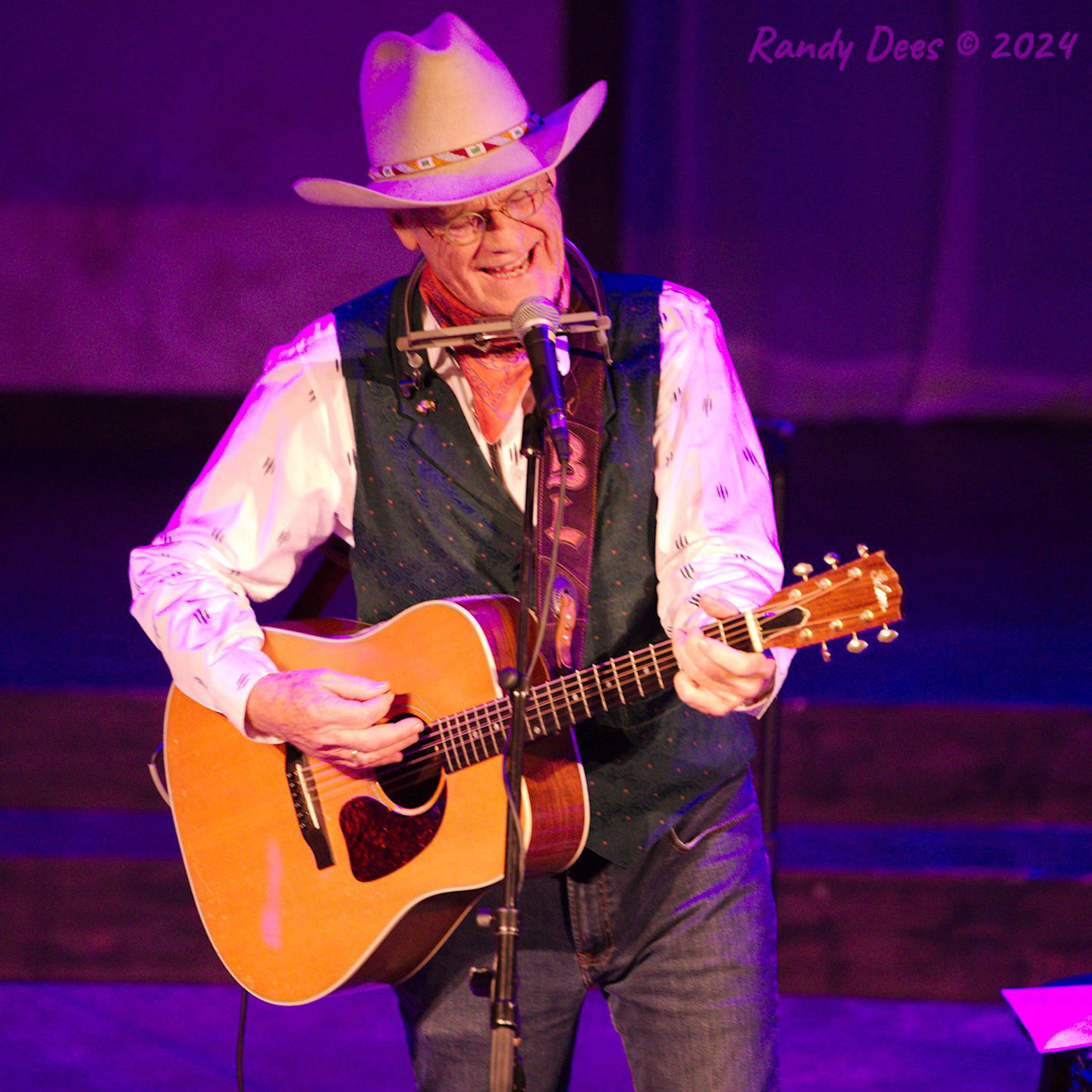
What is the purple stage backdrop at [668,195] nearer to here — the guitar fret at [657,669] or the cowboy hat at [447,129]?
the cowboy hat at [447,129]

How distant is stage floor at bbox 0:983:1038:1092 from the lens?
12.3 ft

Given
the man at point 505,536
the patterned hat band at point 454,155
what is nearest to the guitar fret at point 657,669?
the man at point 505,536

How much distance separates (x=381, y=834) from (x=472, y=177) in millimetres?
1110

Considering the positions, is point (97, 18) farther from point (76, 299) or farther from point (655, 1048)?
point (655, 1048)

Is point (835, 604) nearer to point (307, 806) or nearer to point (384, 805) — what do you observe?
point (384, 805)

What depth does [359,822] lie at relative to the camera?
252 centimetres

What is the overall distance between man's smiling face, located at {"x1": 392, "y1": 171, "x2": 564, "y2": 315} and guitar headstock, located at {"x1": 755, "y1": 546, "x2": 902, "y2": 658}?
0.72 metres

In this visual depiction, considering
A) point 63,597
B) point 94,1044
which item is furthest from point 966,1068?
point 63,597

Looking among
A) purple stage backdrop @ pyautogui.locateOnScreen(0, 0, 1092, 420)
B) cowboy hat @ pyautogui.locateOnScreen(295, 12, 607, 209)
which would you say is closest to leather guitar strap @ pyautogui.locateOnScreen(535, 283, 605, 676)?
cowboy hat @ pyautogui.locateOnScreen(295, 12, 607, 209)

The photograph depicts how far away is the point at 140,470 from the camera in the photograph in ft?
24.7

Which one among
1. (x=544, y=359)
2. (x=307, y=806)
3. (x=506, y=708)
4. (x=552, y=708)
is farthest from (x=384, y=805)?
(x=544, y=359)

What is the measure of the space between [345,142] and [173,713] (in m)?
6.00

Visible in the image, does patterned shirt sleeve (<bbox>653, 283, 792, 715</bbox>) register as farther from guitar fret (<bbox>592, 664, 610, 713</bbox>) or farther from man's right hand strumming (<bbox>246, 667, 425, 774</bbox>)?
man's right hand strumming (<bbox>246, 667, 425, 774</bbox>)

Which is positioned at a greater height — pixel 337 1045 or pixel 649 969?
pixel 649 969
